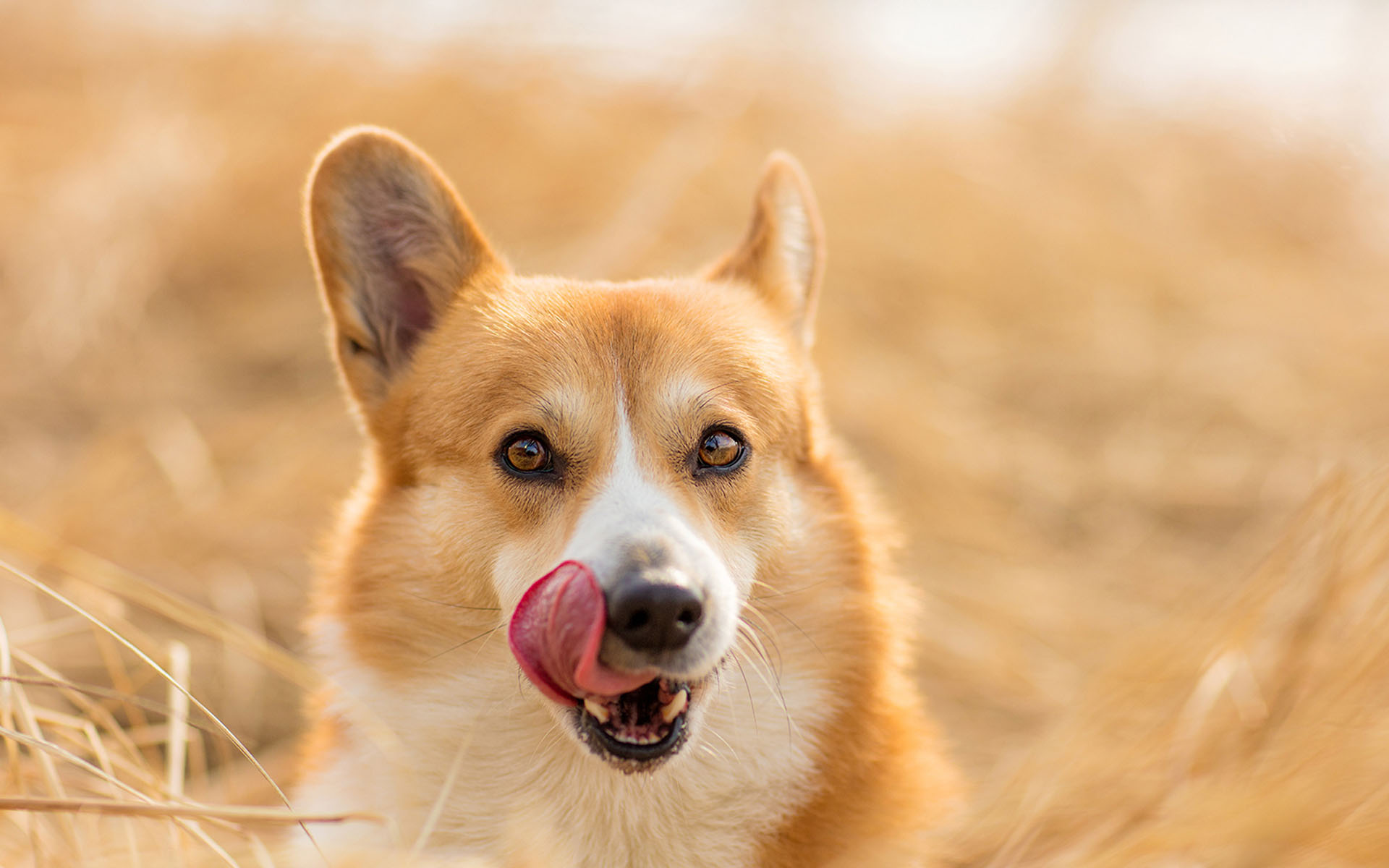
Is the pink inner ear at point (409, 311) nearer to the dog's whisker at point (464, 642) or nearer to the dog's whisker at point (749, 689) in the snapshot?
the dog's whisker at point (464, 642)

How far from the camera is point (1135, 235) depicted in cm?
773

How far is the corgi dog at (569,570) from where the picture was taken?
2027 mm

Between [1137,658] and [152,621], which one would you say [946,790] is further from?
[152,621]

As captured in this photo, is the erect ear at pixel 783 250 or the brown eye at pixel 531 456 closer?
the brown eye at pixel 531 456

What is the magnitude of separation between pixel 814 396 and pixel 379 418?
108 centimetres

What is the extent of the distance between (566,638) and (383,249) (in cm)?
126

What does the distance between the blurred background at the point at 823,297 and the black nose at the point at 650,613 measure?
A: 2.30 meters

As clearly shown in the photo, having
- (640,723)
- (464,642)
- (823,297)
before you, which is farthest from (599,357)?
(823,297)

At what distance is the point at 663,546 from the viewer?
1817mm

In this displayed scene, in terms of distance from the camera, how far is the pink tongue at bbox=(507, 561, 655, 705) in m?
1.73

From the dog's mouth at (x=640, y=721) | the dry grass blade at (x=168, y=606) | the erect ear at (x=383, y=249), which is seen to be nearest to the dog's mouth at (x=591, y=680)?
the dog's mouth at (x=640, y=721)

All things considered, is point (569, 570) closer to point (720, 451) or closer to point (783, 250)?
point (720, 451)

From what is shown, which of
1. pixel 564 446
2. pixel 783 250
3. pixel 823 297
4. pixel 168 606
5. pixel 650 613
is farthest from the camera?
pixel 823 297

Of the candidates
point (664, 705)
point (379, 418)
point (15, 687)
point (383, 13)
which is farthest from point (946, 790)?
point (383, 13)
